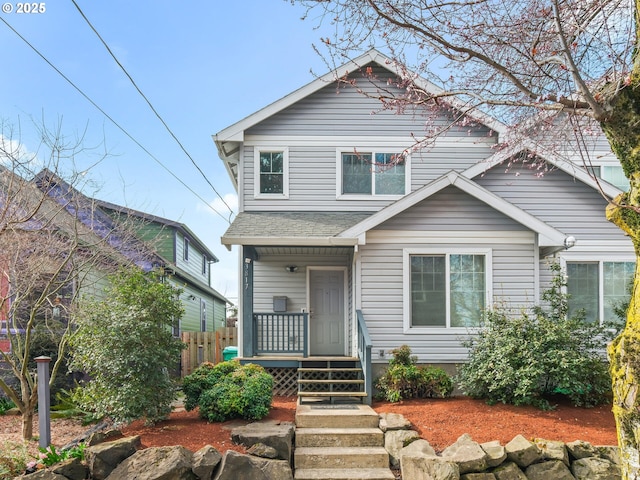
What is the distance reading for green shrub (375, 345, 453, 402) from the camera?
28.5 ft

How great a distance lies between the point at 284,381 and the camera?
10141 millimetres

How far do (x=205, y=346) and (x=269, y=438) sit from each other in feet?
29.7

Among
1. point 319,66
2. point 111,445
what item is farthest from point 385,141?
point 111,445

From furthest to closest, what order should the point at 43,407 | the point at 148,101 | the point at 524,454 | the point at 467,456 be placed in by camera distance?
the point at 148,101, the point at 43,407, the point at 524,454, the point at 467,456

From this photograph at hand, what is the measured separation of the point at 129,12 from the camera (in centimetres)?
942

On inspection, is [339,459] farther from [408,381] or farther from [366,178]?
[366,178]

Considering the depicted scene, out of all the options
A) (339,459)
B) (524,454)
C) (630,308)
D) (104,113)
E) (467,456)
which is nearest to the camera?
(630,308)

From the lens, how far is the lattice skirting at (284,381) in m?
10.1

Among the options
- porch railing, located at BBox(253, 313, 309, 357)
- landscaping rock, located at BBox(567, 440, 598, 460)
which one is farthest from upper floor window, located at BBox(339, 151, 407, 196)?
landscaping rock, located at BBox(567, 440, 598, 460)

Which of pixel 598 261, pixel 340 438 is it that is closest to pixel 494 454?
pixel 340 438

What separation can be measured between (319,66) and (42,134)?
456cm

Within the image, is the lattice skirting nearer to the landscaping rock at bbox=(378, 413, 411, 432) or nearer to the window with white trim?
the window with white trim

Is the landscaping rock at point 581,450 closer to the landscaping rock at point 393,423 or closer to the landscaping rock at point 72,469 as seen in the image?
the landscaping rock at point 393,423

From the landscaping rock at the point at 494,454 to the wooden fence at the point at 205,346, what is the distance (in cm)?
995
